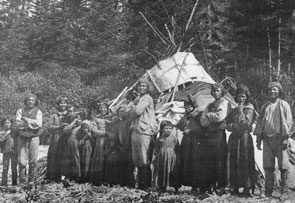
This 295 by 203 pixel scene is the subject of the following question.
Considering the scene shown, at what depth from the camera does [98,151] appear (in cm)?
654

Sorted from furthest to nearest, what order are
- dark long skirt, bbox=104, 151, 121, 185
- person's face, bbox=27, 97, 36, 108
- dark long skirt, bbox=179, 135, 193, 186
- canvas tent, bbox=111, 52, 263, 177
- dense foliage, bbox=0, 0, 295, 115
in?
dense foliage, bbox=0, 0, 295, 115, canvas tent, bbox=111, 52, 263, 177, person's face, bbox=27, 97, 36, 108, dark long skirt, bbox=104, 151, 121, 185, dark long skirt, bbox=179, 135, 193, 186

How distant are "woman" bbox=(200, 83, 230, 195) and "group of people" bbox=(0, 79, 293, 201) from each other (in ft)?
0.04

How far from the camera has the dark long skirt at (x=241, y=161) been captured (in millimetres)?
5355

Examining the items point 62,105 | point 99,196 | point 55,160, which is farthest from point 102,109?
point 99,196

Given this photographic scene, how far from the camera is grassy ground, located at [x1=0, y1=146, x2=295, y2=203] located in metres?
5.09

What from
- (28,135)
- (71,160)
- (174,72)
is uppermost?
(174,72)

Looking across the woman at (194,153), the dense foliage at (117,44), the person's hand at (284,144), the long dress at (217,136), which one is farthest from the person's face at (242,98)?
the dense foliage at (117,44)

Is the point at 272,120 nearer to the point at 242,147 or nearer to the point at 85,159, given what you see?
the point at 242,147

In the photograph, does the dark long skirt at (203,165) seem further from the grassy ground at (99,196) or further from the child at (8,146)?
the child at (8,146)

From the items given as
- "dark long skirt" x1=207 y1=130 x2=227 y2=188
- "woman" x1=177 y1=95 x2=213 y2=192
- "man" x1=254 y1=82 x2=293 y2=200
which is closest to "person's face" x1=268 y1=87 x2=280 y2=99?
"man" x1=254 y1=82 x2=293 y2=200

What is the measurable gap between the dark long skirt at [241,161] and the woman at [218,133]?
0.36ft

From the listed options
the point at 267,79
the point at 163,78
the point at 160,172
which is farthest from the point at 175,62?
the point at 267,79

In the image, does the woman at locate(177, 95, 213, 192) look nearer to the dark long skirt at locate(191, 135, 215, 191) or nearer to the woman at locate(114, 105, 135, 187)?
the dark long skirt at locate(191, 135, 215, 191)

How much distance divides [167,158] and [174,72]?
3612 millimetres
